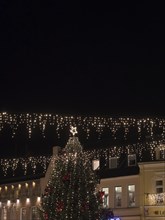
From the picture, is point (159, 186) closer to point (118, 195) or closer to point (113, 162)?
point (118, 195)

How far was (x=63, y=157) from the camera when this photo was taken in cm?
2050

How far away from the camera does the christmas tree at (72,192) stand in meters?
19.6

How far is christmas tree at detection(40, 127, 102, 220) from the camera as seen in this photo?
19.6 m

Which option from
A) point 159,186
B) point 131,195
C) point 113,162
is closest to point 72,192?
point 159,186

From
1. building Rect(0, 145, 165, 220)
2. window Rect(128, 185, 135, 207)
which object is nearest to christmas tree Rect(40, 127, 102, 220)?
building Rect(0, 145, 165, 220)

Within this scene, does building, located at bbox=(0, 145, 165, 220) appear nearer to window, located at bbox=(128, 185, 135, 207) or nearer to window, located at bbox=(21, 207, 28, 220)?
window, located at bbox=(128, 185, 135, 207)

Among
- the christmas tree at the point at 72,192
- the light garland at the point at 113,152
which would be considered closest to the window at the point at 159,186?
the light garland at the point at 113,152

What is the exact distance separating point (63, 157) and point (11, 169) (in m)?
31.8

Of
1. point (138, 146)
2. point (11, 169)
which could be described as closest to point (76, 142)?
point (138, 146)

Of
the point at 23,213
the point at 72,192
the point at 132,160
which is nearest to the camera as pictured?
the point at 72,192

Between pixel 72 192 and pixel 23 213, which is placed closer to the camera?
pixel 72 192

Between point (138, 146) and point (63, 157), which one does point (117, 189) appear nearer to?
point (138, 146)

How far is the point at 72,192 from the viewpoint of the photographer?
64.7 feet

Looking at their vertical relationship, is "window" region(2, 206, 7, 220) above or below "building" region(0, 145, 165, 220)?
below
